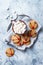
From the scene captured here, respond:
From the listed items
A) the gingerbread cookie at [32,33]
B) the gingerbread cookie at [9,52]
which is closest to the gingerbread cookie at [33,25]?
the gingerbread cookie at [32,33]

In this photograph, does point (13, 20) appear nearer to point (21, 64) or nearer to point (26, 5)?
point (26, 5)

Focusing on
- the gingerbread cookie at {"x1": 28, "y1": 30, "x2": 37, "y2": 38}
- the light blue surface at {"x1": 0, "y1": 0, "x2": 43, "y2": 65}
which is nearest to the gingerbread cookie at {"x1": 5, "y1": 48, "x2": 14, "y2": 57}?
the light blue surface at {"x1": 0, "y1": 0, "x2": 43, "y2": 65}

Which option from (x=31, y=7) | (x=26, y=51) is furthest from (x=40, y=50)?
(x=31, y=7)

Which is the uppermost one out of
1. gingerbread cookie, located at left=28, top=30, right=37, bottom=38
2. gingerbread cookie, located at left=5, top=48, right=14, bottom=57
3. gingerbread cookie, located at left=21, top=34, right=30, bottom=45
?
gingerbread cookie, located at left=28, top=30, right=37, bottom=38

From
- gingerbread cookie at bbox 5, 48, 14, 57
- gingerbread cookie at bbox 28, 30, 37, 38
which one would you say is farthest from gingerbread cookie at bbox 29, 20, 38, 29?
gingerbread cookie at bbox 5, 48, 14, 57

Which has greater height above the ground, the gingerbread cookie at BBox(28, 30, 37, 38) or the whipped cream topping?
the whipped cream topping

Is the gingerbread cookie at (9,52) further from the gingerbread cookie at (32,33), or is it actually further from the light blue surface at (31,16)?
the gingerbread cookie at (32,33)

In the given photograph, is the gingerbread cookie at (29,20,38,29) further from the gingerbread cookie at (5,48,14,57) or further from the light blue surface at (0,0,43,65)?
the gingerbread cookie at (5,48,14,57)
